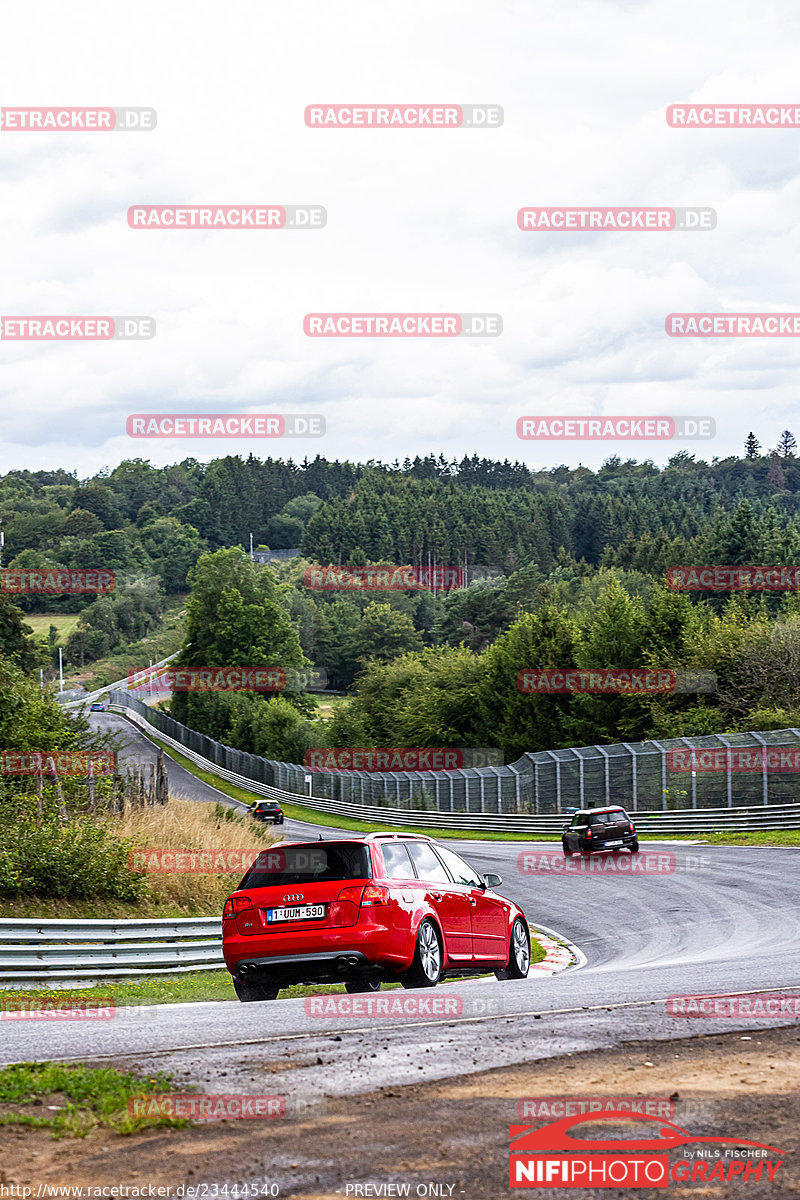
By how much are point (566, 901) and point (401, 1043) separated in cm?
1857

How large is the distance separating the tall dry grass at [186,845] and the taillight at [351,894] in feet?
Result: 25.7

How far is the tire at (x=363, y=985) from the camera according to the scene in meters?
10.7

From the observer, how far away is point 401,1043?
7375 millimetres

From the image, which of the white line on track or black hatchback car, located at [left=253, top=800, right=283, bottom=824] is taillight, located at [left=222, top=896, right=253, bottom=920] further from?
black hatchback car, located at [left=253, top=800, right=283, bottom=824]

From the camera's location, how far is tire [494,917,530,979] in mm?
13141

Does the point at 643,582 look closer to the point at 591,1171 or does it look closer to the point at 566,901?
the point at 566,901

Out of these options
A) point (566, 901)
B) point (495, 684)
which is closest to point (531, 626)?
point (495, 684)

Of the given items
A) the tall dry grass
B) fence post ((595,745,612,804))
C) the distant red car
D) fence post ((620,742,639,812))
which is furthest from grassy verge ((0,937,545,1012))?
fence post ((595,745,612,804))

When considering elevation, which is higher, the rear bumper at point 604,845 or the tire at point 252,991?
the tire at point 252,991

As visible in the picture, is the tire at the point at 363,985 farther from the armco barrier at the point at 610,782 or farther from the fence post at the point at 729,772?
the fence post at the point at 729,772

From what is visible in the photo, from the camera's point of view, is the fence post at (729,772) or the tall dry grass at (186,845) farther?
the fence post at (729,772)

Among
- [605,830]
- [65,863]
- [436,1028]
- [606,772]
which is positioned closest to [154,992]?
[65,863]

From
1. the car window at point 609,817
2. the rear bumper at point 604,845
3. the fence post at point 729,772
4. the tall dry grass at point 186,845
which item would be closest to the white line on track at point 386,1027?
the tall dry grass at point 186,845

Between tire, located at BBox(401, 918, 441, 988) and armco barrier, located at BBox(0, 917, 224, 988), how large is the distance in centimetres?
426
